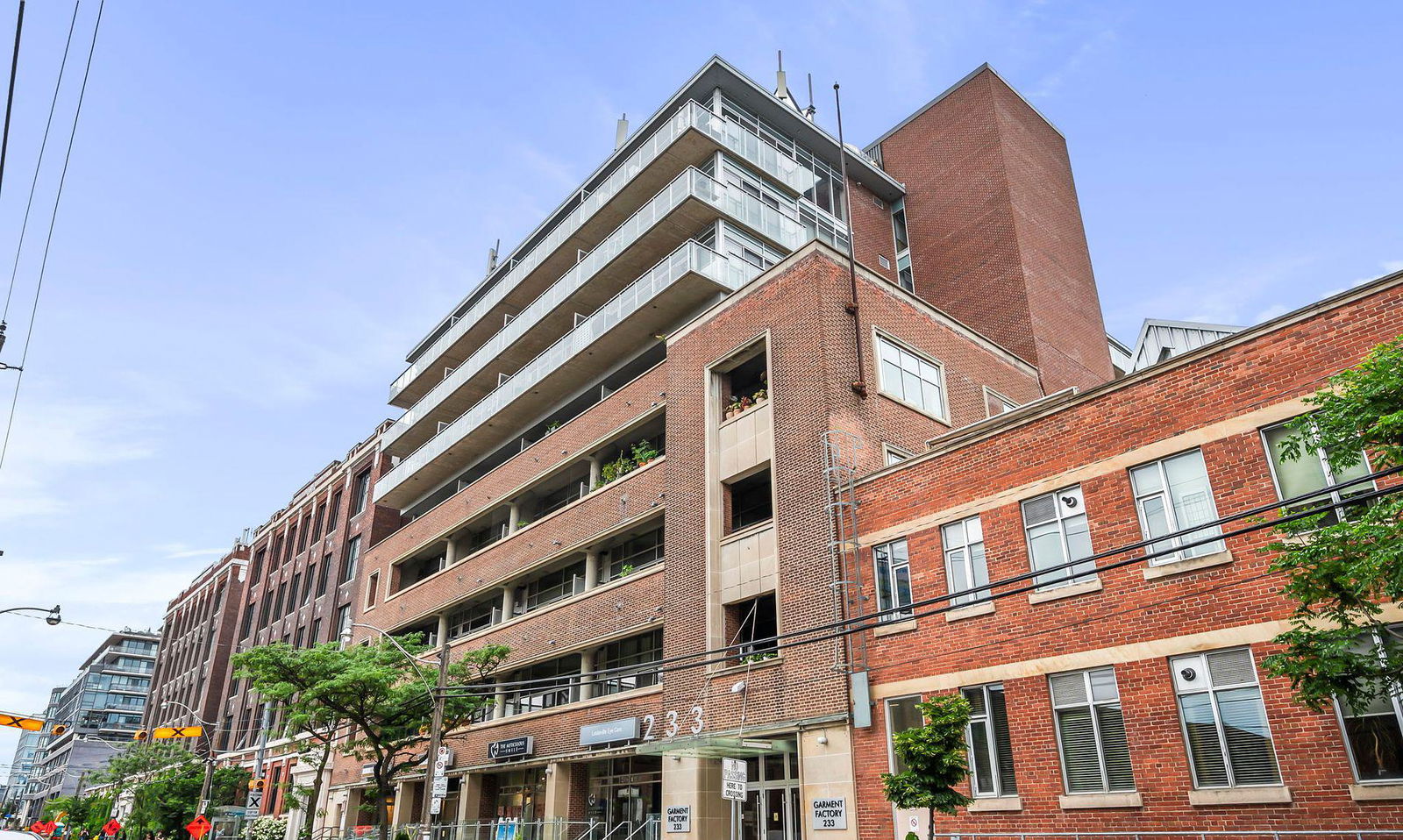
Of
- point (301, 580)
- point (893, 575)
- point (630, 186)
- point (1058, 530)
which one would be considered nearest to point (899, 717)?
point (893, 575)

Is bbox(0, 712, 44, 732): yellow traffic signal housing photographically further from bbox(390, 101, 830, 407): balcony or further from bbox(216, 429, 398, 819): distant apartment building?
bbox(390, 101, 830, 407): balcony

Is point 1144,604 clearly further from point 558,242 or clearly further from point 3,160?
point 558,242

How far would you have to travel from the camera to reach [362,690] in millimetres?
30250

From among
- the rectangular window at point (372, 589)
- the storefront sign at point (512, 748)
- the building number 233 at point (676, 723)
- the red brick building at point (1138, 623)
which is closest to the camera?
the red brick building at point (1138, 623)

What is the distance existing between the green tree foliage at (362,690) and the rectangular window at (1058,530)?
1810 centimetres

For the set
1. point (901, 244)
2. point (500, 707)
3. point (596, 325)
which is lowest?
point (500, 707)

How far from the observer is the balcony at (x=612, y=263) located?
36625 millimetres

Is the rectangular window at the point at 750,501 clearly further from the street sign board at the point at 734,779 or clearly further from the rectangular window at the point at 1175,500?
the rectangular window at the point at 1175,500

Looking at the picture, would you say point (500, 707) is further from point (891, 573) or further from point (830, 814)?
point (891, 573)

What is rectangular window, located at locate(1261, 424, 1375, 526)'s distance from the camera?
16.2 m

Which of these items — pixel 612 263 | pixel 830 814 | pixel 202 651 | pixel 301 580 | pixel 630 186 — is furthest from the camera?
pixel 202 651

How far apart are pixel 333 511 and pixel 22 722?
111 ft

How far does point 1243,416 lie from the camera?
57.6 ft

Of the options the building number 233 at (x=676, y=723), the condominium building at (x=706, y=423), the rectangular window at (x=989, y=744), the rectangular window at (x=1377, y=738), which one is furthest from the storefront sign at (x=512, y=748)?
the rectangular window at (x=1377, y=738)
